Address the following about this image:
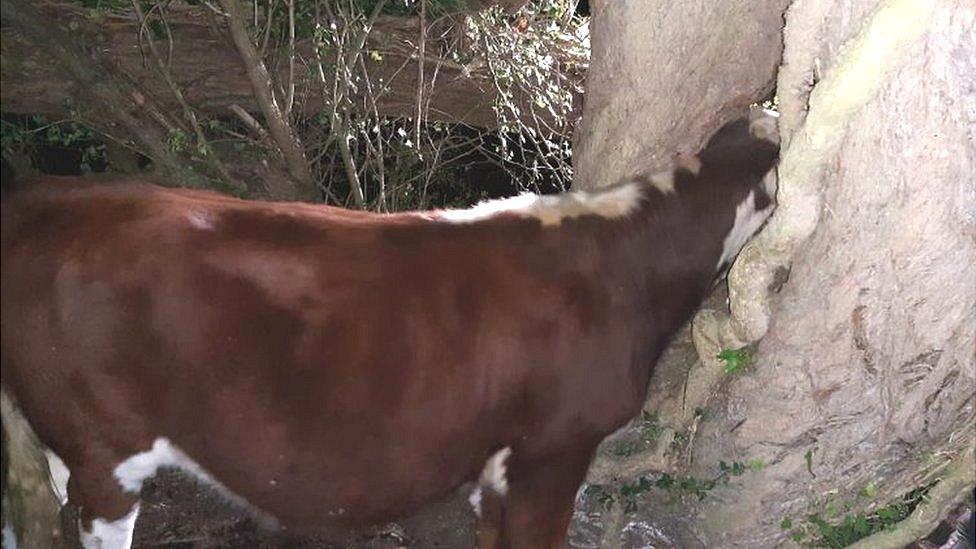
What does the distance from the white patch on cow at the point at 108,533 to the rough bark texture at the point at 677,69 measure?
1.86 meters

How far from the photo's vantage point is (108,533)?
2.34 m

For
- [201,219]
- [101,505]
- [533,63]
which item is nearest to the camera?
[201,219]

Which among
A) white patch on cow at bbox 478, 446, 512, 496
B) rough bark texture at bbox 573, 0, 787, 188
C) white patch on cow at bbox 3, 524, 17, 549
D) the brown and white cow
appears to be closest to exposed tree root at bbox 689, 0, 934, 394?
the brown and white cow

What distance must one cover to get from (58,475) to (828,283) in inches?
86.6

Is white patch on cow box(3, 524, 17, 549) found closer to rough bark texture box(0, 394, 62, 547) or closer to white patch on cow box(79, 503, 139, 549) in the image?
rough bark texture box(0, 394, 62, 547)

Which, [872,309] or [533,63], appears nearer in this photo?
[872,309]

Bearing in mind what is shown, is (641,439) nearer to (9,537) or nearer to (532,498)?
(532,498)

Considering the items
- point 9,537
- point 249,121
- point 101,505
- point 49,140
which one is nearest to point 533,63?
point 249,121

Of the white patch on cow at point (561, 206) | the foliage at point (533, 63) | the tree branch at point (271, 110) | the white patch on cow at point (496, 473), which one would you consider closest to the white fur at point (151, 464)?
the white patch on cow at point (496, 473)

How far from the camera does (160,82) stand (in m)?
3.57

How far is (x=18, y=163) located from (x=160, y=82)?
1.80 metres

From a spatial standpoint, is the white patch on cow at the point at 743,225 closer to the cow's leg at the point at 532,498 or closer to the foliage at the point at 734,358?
the foliage at the point at 734,358

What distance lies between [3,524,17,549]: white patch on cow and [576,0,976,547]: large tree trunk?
68.6 inches

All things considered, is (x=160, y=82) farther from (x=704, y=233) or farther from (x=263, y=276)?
(x=704, y=233)
